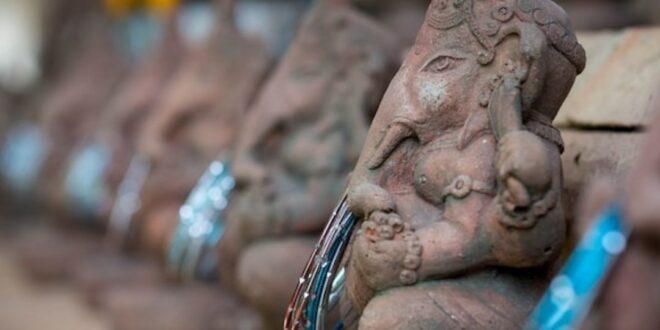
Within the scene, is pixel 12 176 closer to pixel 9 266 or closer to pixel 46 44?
pixel 9 266

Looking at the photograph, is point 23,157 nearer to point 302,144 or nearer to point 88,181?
point 88,181

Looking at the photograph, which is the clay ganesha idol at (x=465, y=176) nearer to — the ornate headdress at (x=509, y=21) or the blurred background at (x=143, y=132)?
the ornate headdress at (x=509, y=21)

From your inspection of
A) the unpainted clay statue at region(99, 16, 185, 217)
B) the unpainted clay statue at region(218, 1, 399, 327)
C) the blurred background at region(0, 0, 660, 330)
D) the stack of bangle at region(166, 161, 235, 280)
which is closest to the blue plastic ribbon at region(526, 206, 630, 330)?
the blurred background at region(0, 0, 660, 330)

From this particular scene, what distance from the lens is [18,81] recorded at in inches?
453

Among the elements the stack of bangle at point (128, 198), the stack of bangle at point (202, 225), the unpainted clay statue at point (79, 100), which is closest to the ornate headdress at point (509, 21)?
the stack of bangle at point (202, 225)

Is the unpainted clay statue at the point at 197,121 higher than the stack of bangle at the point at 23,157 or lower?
lower

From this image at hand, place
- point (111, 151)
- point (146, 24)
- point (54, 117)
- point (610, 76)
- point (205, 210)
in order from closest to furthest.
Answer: point (610, 76), point (205, 210), point (111, 151), point (54, 117), point (146, 24)

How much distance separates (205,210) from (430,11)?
1.71 metres

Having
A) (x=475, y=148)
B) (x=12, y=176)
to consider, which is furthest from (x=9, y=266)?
(x=475, y=148)

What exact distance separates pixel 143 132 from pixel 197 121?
549mm

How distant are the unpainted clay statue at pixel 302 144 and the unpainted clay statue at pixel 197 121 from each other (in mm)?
894

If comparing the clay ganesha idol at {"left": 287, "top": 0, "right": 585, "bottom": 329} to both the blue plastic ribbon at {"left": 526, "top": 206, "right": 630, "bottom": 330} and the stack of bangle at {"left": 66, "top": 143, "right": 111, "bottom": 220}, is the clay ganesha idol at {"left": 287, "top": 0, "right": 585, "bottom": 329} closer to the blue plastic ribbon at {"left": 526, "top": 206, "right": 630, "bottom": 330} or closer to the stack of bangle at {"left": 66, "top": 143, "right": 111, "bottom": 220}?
the blue plastic ribbon at {"left": 526, "top": 206, "right": 630, "bottom": 330}

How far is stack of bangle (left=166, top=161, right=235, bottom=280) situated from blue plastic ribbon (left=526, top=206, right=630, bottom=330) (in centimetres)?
230

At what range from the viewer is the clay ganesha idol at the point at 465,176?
2.45 m
